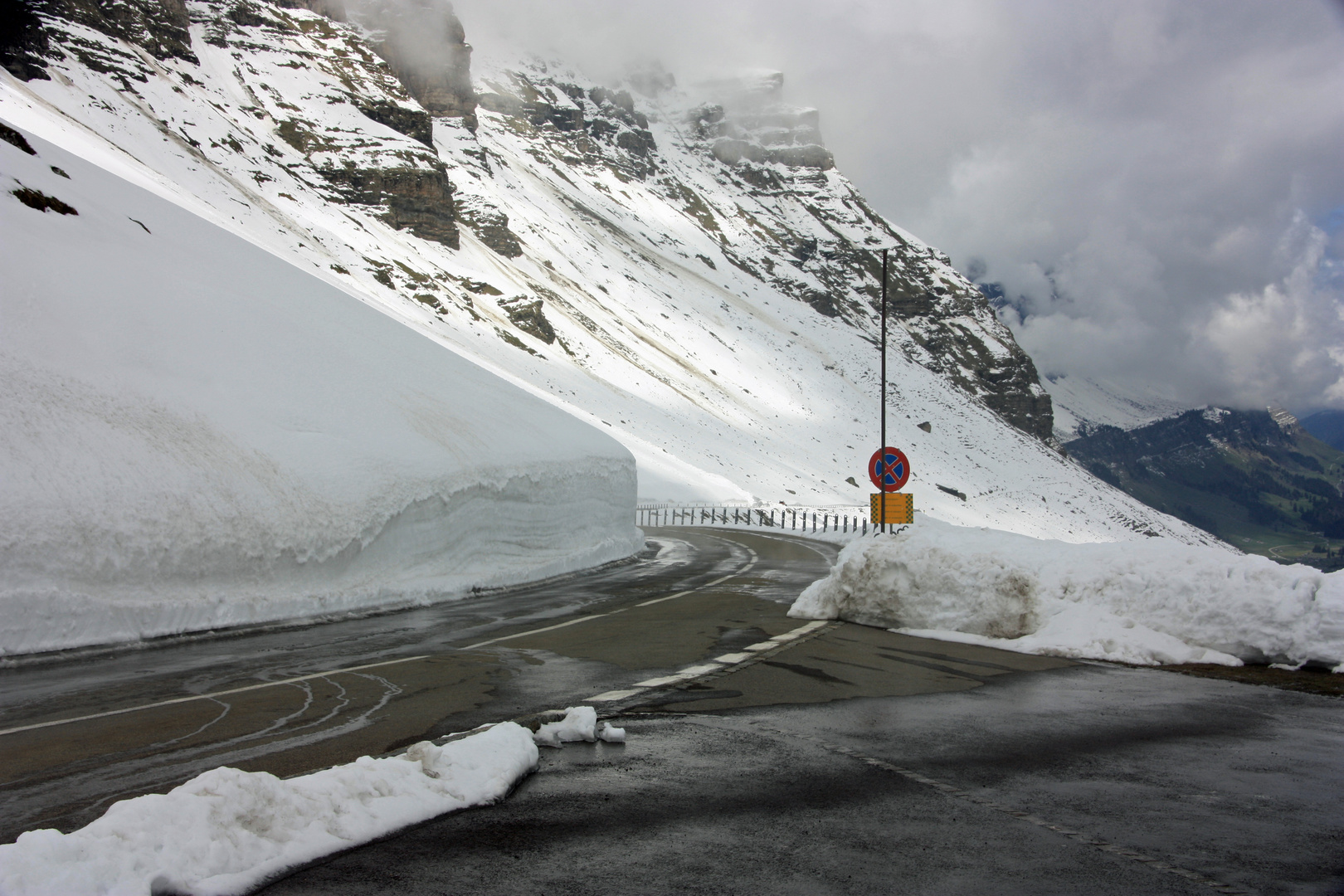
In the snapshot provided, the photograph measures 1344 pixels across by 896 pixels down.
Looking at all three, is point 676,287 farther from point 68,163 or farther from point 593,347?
point 68,163

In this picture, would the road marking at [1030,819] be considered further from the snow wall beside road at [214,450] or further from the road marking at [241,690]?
the snow wall beside road at [214,450]

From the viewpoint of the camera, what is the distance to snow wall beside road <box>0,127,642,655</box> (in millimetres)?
9359

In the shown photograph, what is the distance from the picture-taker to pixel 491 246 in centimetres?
10575

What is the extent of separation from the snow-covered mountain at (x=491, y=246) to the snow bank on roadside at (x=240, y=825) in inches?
1327

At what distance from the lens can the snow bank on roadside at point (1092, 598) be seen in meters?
8.30

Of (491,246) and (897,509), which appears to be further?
(491,246)

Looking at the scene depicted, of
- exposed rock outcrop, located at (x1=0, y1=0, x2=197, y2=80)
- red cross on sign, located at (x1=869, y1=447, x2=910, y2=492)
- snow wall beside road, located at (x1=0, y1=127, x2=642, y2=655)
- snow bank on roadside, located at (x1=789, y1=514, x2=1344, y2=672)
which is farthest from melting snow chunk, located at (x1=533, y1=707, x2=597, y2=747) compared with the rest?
exposed rock outcrop, located at (x1=0, y1=0, x2=197, y2=80)

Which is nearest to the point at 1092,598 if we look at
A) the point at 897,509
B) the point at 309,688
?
the point at 309,688

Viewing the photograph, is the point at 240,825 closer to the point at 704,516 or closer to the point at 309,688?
the point at 309,688

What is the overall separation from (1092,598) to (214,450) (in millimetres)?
10795

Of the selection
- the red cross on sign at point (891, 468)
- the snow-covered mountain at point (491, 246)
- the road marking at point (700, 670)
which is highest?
the snow-covered mountain at point (491, 246)

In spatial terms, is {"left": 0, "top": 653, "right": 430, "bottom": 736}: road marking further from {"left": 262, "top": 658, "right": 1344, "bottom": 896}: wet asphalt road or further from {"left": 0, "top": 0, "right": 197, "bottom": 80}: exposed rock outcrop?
{"left": 0, "top": 0, "right": 197, "bottom": 80}: exposed rock outcrop

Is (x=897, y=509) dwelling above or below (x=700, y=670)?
above

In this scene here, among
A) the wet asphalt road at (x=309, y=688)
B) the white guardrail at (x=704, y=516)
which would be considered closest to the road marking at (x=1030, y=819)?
the wet asphalt road at (x=309, y=688)
